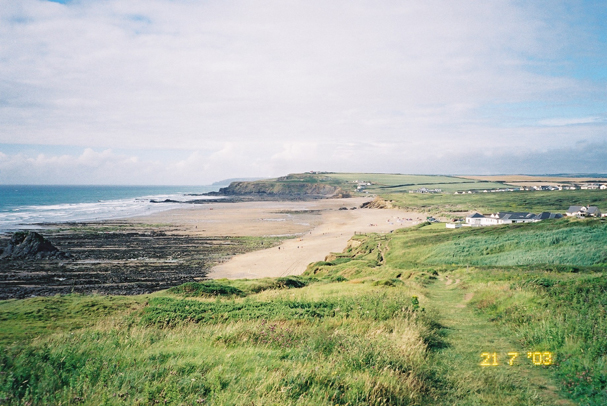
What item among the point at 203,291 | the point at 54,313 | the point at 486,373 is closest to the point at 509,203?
the point at 203,291

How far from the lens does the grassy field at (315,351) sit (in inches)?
235

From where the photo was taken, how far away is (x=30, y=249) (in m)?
50.3

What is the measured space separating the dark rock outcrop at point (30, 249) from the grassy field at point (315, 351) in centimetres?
3972

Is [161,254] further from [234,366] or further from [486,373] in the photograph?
[486,373]

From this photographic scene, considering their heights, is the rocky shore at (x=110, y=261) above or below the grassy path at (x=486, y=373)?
below

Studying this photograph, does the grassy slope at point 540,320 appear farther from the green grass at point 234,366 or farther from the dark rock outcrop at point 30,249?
the dark rock outcrop at point 30,249

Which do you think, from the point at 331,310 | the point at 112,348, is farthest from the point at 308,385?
the point at 331,310

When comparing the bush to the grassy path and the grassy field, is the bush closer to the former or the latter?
the grassy field

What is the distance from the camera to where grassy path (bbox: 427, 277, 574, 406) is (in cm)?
700

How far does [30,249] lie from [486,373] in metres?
60.8

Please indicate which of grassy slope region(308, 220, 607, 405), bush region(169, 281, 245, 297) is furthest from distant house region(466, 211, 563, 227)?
bush region(169, 281, 245, 297)

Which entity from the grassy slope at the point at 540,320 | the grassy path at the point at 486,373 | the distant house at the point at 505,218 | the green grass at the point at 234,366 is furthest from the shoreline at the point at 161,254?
the grassy path at the point at 486,373

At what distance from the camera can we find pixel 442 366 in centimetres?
845

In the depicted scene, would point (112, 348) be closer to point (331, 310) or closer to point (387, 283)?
point (331, 310)
